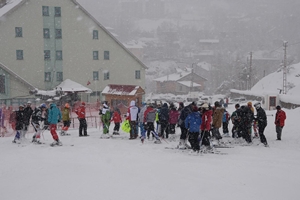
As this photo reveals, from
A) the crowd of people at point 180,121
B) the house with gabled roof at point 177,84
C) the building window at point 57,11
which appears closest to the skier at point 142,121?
the crowd of people at point 180,121

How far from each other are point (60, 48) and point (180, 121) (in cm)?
3176

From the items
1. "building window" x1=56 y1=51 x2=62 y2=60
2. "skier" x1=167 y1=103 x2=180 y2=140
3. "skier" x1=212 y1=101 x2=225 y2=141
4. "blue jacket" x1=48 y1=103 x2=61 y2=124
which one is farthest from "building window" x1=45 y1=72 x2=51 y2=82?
"skier" x1=212 y1=101 x2=225 y2=141

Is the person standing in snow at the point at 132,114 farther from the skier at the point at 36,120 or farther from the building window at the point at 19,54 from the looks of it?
the building window at the point at 19,54

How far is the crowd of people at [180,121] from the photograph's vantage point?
1134cm

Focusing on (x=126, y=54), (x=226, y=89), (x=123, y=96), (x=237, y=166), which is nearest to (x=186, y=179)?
Result: (x=237, y=166)

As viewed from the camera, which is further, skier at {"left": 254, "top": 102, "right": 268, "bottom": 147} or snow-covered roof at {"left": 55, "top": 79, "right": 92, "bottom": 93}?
snow-covered roof at {"left": 55, "top": 79, "right": 92, "bottom": 93}

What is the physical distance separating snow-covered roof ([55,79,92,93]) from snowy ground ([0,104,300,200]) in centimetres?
2730

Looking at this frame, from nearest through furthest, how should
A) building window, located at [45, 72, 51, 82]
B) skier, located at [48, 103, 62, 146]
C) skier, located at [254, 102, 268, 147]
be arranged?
skier, located at [48, 103, 62, 146] < skier, located at [254, 102, 268, 147] < building window, located at [45, 72, 51, 82]

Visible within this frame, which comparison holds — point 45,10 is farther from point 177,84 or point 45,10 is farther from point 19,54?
point 177,84

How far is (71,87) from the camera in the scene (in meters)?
→ 39.7

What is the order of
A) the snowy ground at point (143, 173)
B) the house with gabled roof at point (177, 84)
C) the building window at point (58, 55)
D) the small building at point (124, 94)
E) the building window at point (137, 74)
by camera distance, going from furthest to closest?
the house with gabled roof at point (177, 84) < the building window at point (137, 74) < the building window at point (58, 55) < the small building at point (124, 94) < the snowy ground at point (143, 173)

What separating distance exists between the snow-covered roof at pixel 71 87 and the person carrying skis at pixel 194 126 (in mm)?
29651

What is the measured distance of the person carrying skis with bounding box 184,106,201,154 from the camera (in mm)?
10914

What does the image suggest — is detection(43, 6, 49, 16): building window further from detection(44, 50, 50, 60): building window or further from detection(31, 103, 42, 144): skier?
detection(31, 103, 42, 144): skier
